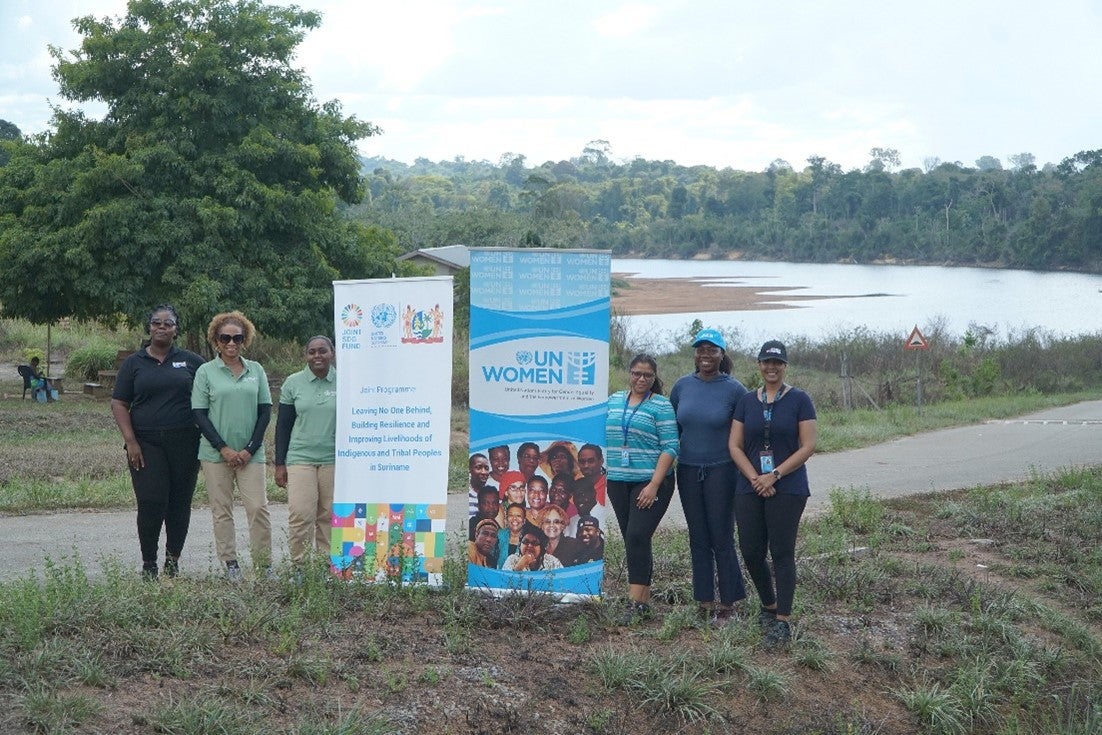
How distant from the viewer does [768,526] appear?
726 centimetres

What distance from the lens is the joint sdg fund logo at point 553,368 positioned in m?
7.42

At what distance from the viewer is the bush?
32.4 metres

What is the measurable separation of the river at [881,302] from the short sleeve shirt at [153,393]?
3677cm

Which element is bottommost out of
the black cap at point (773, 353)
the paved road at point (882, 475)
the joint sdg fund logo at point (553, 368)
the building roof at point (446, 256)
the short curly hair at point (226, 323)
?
the paved road at point (882, 475)

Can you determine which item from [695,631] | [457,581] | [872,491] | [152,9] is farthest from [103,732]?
[152,9]

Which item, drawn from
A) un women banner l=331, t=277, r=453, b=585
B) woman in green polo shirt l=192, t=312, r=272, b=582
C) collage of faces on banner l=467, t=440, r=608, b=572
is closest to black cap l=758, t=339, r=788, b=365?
collage of faces on banner l=467, t=440, r=608, b=572

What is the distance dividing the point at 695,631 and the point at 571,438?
1335 mm

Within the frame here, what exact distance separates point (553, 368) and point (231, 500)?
233cm

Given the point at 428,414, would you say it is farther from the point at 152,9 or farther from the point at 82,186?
the point at 152,9

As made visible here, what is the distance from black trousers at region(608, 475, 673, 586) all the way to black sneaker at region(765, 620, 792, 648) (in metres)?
0.77

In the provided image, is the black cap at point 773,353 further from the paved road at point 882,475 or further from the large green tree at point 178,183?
the large green tree at point 178,183

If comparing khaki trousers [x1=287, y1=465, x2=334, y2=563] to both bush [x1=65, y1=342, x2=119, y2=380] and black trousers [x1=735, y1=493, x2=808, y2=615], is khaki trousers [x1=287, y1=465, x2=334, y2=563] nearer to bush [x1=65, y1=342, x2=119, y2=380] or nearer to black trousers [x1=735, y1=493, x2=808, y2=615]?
black trousers [x1=735, y1=493, x2=808, y2=615]

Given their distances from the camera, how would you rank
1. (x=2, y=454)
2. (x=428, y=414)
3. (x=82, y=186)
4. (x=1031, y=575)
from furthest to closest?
(x=82, y=186) < (x=2, y=454) < (x=1031, y=575) < (x=428, y=414)

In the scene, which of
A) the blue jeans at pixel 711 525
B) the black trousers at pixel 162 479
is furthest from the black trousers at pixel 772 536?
the black trousers at pixel 162 479
